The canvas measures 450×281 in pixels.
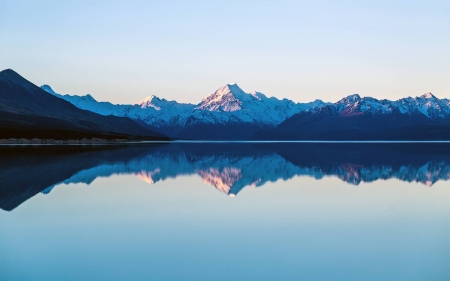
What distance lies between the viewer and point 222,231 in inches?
816

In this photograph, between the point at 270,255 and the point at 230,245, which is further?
the point at 230,245

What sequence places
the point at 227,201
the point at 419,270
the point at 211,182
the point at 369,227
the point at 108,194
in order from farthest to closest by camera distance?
the point at 211,182 → the point at 108,194 → the point at 227,201 → the point at 369,227 → the point at 419,270

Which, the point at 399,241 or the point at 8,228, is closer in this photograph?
the point at 399,241

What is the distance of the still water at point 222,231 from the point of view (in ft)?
50.0

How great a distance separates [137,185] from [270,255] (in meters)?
22.7

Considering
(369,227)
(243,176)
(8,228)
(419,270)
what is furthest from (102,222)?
(243,176)

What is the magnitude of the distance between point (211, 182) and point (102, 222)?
18.5 meters

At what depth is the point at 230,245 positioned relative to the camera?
18188 mm

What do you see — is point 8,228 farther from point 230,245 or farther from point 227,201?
point 227,201

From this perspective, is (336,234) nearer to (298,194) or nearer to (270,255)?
(270,255)

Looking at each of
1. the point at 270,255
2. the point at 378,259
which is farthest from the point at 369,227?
the point at 270,255

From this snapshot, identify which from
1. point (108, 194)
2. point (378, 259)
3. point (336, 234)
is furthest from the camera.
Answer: point (108, 194)

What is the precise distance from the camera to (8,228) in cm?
2098

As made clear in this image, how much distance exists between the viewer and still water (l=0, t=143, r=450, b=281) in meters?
15.2
